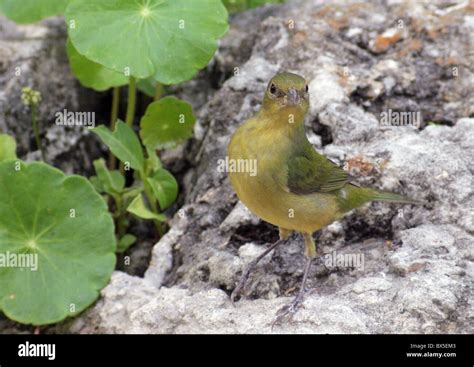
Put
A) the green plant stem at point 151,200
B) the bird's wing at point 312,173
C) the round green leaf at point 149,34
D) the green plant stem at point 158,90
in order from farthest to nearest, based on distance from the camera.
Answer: the green plant stem at point 158,90, the green plant stem at point 151,200, the round green leaf at point 149,34, the bird's wing at point 312,173

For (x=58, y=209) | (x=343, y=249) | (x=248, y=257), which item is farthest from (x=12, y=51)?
(x=343, y=249)

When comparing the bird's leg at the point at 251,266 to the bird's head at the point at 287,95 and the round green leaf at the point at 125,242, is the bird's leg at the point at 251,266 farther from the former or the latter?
the round green leaf at the point at 125,242

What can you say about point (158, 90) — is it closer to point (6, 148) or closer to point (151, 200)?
point (151, 200)

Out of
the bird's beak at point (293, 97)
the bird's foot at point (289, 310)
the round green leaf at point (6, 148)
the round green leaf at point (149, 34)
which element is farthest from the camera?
the round green leaf at point (6, 148)

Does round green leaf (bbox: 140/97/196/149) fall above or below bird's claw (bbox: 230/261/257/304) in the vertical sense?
above

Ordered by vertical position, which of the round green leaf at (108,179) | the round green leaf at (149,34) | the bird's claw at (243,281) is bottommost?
the bird's claw at (243,281)

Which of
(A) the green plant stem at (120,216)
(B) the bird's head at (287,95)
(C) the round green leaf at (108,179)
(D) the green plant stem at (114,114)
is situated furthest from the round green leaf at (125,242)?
(B) the bird's head at (287,95)

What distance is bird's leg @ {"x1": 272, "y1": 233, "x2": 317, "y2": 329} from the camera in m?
3.93

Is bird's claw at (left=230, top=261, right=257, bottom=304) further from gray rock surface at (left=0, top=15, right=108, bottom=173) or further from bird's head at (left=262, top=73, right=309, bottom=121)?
gray rock surface at (left=0, top=15, right=108, bottom=173)

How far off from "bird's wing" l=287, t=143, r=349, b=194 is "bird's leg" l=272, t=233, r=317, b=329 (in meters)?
0.26

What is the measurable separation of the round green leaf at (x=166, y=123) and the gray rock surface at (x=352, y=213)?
0.84 feet

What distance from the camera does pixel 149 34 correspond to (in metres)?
4.75

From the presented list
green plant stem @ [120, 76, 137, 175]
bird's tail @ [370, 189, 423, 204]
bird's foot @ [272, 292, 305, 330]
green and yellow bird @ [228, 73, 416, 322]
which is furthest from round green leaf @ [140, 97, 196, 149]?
bird's foot @ [272, 292, 305, 330]

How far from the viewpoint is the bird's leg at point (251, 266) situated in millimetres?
4266
